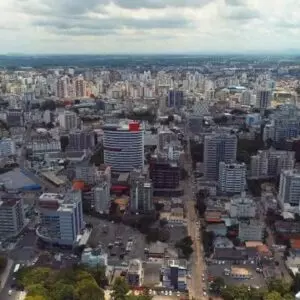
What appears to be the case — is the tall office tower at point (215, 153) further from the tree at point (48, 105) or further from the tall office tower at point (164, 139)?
the tree at point (48, 105)

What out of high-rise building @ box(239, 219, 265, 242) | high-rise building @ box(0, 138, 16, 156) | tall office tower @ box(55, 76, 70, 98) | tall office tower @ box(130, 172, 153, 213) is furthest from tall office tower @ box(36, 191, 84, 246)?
tall office tower @ box(55, 76, 70, 98)

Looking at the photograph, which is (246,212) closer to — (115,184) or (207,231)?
(207,231)

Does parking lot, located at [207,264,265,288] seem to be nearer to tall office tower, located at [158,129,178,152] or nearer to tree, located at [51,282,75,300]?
tree, located at [51,282,75,300]

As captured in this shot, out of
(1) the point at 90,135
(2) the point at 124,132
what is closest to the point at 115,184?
(2) the point at 124,132

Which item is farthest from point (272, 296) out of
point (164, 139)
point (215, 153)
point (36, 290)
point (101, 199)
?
point (164, 139)

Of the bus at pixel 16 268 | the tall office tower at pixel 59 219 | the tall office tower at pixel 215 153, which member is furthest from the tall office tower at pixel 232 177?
the bus at pixel 16 268

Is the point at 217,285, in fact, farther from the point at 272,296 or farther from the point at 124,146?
the point at 124,146
